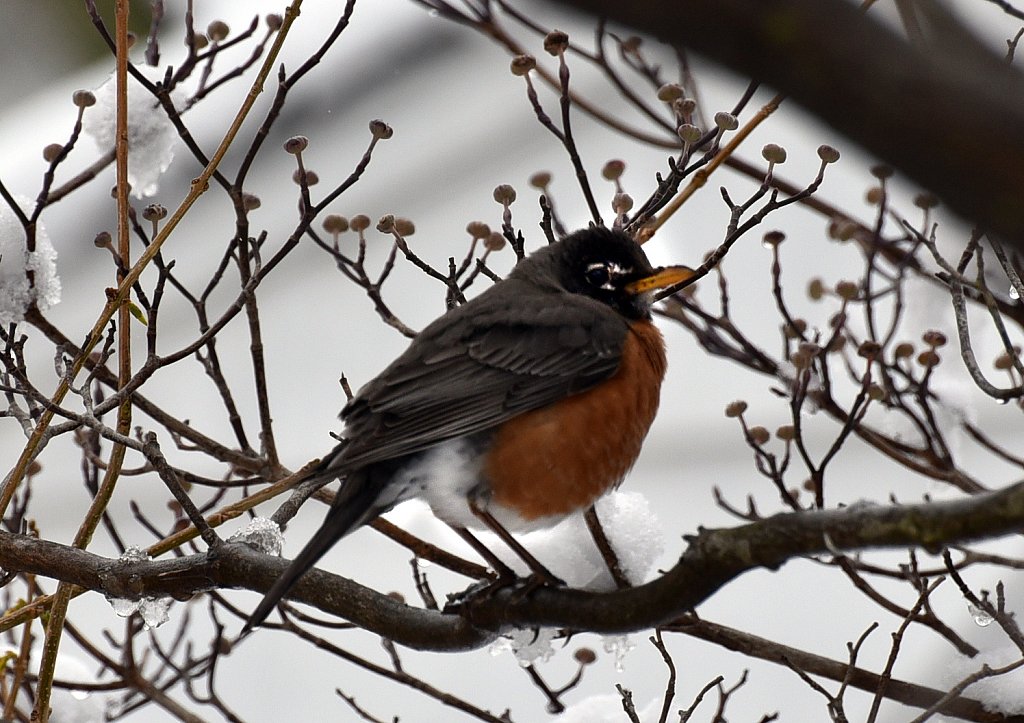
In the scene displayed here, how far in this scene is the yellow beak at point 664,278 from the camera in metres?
2.94

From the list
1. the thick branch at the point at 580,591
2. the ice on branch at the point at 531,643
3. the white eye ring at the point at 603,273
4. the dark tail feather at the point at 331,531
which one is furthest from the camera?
the white eye ring at the point at 603,273

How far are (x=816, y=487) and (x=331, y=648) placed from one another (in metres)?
1.12

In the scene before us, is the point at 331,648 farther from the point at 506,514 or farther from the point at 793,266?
the point at 793,266

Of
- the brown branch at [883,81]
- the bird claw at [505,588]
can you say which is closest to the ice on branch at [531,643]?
the bird claw at [505,588]

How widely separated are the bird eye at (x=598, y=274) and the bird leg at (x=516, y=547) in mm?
883

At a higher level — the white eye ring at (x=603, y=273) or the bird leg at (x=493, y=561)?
the white eye ring at (x=603, y=273)

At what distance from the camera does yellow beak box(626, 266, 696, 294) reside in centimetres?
294

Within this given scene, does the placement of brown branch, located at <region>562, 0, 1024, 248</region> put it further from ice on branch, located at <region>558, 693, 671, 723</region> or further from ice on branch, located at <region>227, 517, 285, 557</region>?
ice on branch, located at <region>558, 693, 671, 723</region>

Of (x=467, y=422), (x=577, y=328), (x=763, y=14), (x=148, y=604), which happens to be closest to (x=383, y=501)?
(x=467, y=422)

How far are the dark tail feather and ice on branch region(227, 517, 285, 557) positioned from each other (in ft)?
0.47

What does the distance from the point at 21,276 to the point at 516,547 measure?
1.19m

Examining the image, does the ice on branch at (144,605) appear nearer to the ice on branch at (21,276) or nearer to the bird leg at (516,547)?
the ice on branch at (21,276)

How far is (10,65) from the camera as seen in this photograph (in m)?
6.40

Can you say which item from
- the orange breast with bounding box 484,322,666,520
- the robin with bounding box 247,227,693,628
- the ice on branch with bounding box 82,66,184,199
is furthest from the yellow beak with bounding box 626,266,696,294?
the ice on branch with bounding box 82,66,184,199
